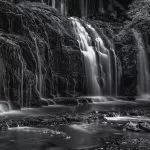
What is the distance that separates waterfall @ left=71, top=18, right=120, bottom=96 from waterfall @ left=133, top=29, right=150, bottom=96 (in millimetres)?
2935

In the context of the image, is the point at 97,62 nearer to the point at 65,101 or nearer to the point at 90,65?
the point at 90,65

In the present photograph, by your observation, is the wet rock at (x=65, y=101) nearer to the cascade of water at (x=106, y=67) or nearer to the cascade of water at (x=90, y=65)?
the cascade of water at (x=90, y=65)

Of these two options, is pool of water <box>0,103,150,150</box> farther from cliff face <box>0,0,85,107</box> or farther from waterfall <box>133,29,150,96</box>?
waterfall <box>133,29,150,96</box>

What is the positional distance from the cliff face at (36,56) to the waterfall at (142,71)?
22.2ft

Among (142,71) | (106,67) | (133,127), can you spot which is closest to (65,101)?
(106,67)

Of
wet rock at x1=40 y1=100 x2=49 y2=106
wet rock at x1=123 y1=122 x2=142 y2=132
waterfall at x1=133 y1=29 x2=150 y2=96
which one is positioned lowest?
wet rock at x1=123 y1=122 x2=142 y2=132

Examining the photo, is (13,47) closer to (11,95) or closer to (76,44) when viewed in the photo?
(11,95)

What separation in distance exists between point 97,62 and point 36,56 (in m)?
6.29

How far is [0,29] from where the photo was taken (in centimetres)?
1962

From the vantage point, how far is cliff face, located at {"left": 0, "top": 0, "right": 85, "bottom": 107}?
711 inches

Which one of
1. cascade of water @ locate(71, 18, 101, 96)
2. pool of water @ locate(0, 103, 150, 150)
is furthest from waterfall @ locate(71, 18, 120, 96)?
pool of water @ locate(0, 103, 150, 150)

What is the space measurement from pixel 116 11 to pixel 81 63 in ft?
51.7

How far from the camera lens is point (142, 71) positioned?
30.1 m

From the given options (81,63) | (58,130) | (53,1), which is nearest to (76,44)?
(81,63)
